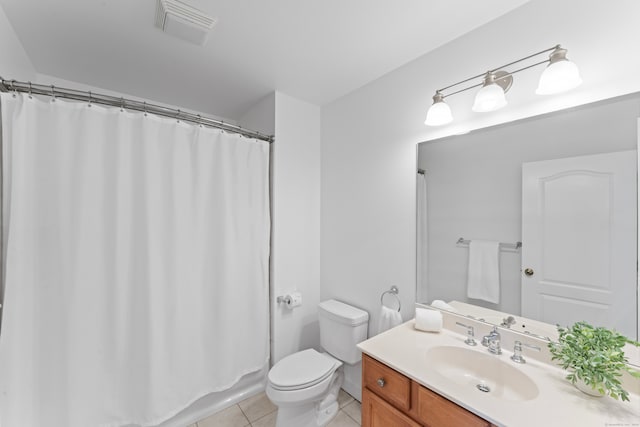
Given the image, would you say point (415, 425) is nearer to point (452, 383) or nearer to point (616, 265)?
point (452, 383)

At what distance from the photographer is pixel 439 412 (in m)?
0.95

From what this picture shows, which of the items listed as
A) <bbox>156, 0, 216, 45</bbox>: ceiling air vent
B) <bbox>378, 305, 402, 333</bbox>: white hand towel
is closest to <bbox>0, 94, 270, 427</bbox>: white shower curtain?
<bbox>156, 0, 216, 45</bbox>: ceiling air vent

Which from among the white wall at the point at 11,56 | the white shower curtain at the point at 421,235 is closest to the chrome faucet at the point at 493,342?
the white shower curtain at the point at 421,235

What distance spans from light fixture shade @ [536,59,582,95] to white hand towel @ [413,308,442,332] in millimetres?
1156

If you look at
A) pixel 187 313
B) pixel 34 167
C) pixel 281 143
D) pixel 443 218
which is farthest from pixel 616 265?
pixel 34 167

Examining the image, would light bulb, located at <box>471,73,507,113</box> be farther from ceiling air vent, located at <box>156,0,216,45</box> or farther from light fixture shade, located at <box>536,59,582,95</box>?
ceiling air vent, located at <box>156,0,216,45</box>

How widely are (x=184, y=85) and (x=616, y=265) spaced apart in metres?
2.70

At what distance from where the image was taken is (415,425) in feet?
3.35

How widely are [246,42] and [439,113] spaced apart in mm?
1181

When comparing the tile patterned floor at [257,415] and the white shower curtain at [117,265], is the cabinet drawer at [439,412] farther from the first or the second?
the white shower curtain at [117,265]

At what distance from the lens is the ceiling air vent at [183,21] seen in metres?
1.21

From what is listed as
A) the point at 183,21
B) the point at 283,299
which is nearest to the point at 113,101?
the point at 183,21

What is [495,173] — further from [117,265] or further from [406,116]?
[117,265]

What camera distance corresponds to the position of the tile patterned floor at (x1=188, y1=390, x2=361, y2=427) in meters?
1.73
